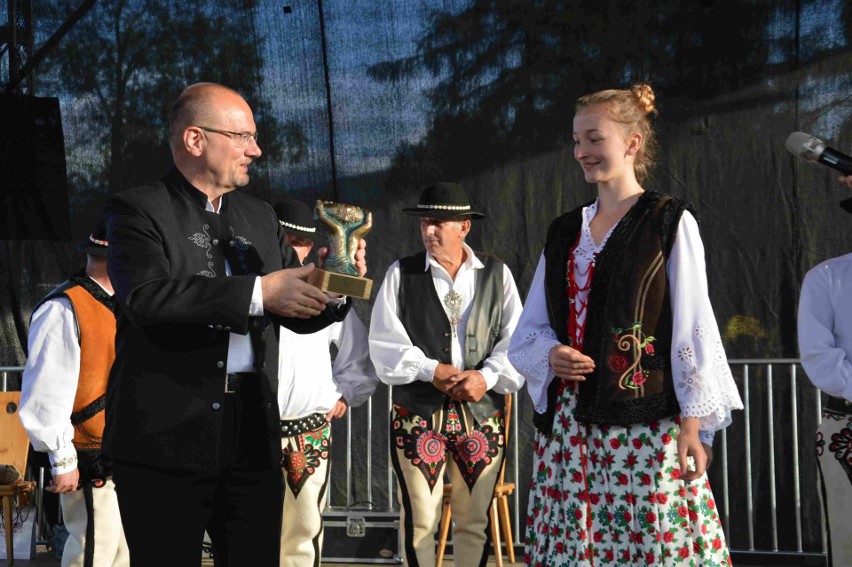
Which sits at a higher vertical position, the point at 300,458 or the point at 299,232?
the point at 299,232

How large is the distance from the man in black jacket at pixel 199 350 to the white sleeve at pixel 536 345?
1.83 ft

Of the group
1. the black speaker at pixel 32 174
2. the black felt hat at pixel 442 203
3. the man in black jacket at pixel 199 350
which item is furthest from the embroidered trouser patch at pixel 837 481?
the black speaker at pixel 32 174

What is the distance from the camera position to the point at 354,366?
465 cm

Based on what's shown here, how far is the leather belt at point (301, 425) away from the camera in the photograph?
403cm

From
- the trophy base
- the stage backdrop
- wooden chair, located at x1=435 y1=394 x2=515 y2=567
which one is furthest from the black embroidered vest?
the trophy base

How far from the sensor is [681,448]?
2.44 m

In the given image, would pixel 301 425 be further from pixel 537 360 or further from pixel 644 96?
pixel 644 96

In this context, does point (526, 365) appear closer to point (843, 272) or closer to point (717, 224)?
point (843, 272)

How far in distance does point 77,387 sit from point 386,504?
7.12 feet

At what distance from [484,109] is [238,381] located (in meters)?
3.21

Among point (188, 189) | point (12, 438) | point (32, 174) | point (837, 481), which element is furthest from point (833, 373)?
point (32, 174)

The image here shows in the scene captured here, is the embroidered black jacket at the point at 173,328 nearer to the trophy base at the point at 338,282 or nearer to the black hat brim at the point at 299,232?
the trophy base at the point at 338,282

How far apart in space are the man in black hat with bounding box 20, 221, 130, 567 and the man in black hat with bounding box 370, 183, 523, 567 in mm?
1107

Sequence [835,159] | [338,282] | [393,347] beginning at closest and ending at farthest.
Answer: [338,282], [835,159], [393,347]
